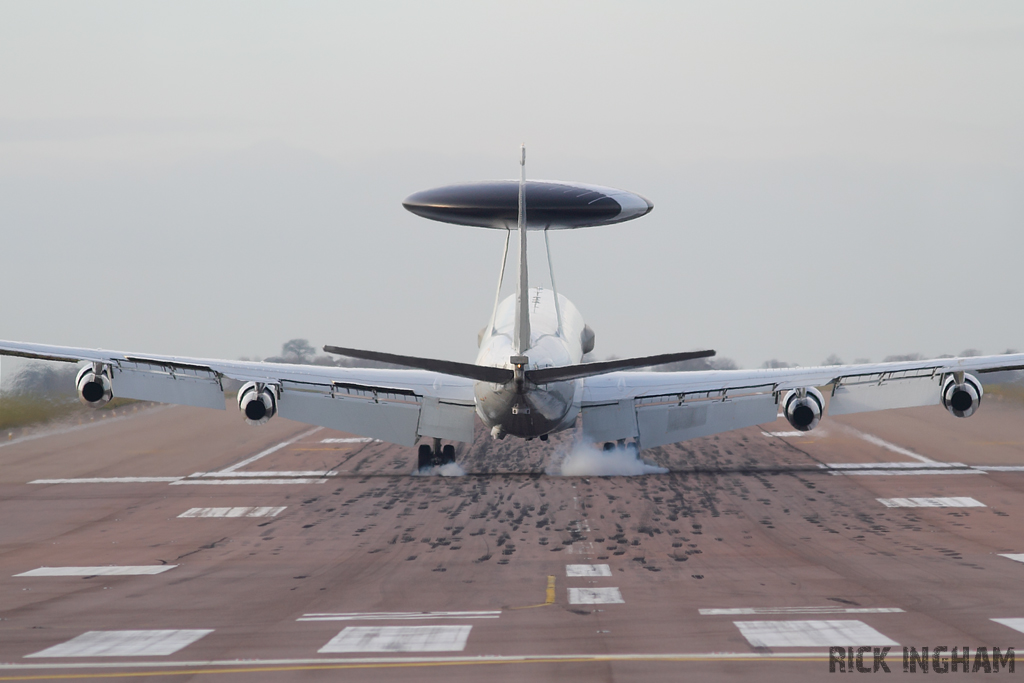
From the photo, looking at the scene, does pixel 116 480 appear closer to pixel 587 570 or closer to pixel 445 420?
pixel 445 420

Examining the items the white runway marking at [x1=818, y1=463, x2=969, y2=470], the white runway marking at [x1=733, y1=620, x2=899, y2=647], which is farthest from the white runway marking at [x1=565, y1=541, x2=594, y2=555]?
the white runway marking at [x1=818, y1=463, x2=969, y2=470]

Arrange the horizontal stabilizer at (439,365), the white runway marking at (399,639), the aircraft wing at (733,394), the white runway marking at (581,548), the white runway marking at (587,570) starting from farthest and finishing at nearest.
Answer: the aircraft wing at (733,394) → the white runway marking at (581,548) → the white runway marking at (587,570) → the horizontal stabilizer at (439,365) → the white runway marking at (399,639)

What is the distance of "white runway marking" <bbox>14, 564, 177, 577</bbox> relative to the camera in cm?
→ 2139

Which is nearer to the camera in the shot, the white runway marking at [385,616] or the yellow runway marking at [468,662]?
the yellow runway marking at [468,662]

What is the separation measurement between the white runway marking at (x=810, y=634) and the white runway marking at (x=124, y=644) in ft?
34.0

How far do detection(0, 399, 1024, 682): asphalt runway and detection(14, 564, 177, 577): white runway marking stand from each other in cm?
13

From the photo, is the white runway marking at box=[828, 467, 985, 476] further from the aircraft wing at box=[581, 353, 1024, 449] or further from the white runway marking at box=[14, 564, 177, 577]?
the white runway marking at box=[14, 564, 177, 577]

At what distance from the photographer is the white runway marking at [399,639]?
1495cm

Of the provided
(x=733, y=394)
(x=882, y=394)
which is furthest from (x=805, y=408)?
(x=733, y=394)

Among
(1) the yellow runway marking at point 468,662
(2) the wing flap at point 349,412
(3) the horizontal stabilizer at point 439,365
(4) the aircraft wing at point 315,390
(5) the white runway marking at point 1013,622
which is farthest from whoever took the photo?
(2) the wing flap at point 349,412

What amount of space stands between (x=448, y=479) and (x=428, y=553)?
41.5 ft

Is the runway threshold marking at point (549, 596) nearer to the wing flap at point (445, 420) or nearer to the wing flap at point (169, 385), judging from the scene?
the wing flap at point (445, 420)

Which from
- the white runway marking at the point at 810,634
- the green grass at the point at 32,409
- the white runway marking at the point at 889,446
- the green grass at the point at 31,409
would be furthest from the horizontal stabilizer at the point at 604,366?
the green grass at the point at 31,409

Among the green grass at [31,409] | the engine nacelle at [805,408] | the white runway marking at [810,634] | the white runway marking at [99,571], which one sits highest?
the engine nacelle at [805,408]
